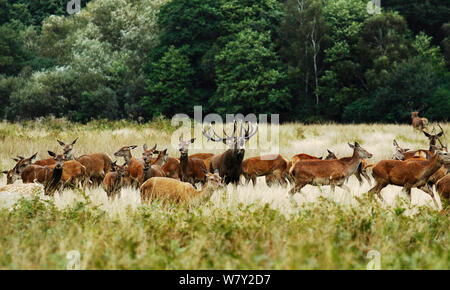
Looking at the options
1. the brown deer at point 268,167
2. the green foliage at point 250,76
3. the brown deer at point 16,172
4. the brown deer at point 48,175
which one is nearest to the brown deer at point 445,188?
the brown deer at point 268,167

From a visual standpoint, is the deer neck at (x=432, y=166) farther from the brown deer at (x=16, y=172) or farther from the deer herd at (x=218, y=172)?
the brown deer at (x=16, y=172)

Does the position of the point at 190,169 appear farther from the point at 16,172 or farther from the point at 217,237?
the point at 217,237

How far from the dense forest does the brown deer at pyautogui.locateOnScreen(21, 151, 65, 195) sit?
28698 millimetres

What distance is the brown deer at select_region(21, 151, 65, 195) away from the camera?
9.80 metres

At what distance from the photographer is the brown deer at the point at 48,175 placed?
32.1 feet

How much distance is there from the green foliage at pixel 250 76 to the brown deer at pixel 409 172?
98.0 feet

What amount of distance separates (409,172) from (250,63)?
3102 centimetres

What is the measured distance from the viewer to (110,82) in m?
45.5

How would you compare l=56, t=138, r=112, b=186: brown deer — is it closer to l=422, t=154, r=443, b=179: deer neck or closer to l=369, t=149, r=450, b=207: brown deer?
l=369, t=149, r=450, b=207: brown deer

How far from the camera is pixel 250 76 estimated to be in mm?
40594

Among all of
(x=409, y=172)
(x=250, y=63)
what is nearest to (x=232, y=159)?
(x=409, y=172)
